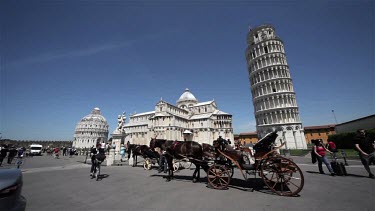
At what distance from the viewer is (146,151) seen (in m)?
13.8

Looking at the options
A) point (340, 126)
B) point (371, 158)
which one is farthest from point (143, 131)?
point (371, 158)

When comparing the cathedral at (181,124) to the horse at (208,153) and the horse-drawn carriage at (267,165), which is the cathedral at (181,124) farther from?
the horse-drawn carriage at (267,165)

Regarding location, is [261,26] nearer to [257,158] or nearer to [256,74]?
[256,74]

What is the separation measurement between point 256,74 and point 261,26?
17897 millimetres

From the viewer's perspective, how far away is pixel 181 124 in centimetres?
7088

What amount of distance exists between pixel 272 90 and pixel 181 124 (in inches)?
1546

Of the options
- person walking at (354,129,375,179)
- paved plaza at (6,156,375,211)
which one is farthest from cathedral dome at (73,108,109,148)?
person walking at (354,129,375,179)

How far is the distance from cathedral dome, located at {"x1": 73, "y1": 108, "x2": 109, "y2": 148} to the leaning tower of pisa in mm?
125421

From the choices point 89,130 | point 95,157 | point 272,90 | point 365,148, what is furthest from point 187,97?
point 89,130

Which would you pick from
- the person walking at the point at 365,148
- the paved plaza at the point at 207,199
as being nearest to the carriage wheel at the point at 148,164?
the paved plaza at the point at 207,199

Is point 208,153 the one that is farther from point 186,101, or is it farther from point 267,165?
point 186,101

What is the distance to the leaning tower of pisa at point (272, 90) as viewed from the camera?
45406 mm

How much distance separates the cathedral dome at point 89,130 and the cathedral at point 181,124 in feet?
224

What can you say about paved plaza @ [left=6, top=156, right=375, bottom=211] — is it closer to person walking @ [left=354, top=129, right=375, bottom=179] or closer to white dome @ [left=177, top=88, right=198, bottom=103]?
person walking @ [left=354, top=129, right=375, bottom=179]
